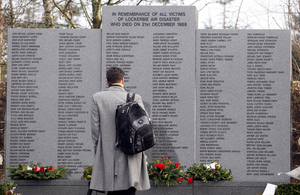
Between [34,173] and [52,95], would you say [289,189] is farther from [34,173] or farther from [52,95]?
[52,95]

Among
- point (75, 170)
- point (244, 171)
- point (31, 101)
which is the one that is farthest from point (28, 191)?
point (244, 171)

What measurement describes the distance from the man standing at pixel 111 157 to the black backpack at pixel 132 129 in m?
0.13

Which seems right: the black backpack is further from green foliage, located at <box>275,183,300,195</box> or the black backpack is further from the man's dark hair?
green foliage, located at <box>275,183,300,195</box>

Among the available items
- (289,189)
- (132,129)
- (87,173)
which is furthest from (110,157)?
(289,189)

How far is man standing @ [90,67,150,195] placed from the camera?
402cm

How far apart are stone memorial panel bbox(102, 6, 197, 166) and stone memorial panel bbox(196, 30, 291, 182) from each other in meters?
0.27

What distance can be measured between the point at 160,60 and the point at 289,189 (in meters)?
3.38

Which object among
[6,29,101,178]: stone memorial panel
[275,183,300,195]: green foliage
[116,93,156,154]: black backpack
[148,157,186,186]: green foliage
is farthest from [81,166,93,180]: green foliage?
[275,183,300,195]: green foliage

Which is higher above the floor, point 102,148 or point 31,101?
point 31,101

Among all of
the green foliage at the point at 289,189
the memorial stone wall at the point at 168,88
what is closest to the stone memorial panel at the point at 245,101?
the memorial stone wall at the point at 168,88

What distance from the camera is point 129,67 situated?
7031mm

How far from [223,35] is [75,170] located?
4.08m

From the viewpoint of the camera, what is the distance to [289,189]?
535cm

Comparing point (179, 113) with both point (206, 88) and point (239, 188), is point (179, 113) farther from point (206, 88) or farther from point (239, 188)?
point (239, 188)
